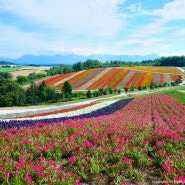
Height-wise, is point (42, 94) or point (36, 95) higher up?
point (42, 94)

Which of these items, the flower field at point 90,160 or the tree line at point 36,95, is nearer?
the flower field at point 90,160

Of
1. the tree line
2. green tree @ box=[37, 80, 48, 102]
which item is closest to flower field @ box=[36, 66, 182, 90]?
the tree line

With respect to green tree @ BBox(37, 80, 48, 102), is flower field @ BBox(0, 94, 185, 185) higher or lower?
higher

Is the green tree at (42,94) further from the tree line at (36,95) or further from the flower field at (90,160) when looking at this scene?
the flower field at (90,160)

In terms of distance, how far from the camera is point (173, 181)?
555 centimetres

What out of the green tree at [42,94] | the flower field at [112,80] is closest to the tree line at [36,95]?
the green tree at [42,94]

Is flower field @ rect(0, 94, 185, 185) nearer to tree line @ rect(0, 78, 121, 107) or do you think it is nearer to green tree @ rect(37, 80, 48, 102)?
tree line @ rect(0, 78, 121, 107)

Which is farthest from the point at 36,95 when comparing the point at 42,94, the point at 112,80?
the point at 112,80

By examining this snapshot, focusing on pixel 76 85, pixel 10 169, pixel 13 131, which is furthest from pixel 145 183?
pixel 76 85

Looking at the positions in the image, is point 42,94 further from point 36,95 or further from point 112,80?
point 112,80

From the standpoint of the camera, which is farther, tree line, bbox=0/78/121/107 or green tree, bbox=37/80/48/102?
green tree, bbox=37/80/48/102

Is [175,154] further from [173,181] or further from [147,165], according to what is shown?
[173,181]

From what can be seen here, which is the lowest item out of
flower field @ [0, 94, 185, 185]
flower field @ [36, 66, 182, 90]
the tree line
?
the tree line

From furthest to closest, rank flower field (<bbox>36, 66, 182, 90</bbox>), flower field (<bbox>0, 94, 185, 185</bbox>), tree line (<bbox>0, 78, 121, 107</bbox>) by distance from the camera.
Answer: flower field (<bbox>36, 66, 182, 90</bbox>) < tree line (<bbox>0, 78, 121, 107</bbox>) < flower field (<bbox>0, 94, 185, 185</bbox>)
